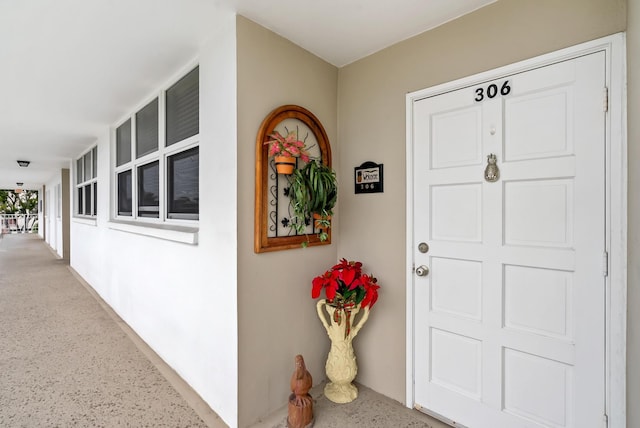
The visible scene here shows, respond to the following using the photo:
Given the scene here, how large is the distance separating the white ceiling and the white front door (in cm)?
56

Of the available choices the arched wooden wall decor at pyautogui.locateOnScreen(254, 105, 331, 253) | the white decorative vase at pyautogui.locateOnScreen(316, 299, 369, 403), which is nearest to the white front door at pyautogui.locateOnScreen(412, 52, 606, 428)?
the white decorative vase at pyautogui.locateOnScreen(316, 299, 369, 403)

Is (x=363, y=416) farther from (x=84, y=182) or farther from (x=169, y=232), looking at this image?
(x=84, y=182)

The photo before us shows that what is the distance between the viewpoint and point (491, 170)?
1.65 metres

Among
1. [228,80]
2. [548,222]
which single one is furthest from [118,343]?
[548,222]

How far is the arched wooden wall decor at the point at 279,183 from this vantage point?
71.5 inches

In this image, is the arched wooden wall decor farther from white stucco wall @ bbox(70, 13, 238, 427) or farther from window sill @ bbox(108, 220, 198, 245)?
window sill @ bbox(108, 220, 198, 245)

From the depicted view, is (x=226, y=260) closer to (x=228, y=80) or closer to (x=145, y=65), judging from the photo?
(x=228, y=80)

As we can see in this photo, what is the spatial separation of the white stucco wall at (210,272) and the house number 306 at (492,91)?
4.41 ft

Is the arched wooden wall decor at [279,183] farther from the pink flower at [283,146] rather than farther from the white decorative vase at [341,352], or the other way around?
the white decorative vase at [341,352]

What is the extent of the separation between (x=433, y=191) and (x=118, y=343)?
302 cm

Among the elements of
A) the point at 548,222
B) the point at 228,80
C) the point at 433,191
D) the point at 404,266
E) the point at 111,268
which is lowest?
the point at 111,268

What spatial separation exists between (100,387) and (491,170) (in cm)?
287

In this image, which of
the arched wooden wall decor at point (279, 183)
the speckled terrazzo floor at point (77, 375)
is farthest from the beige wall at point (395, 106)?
the speckled terrazzo floor at point (77, 375)

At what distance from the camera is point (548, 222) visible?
4.90ft
